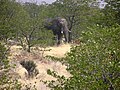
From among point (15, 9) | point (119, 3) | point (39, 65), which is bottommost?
point (39, 65)

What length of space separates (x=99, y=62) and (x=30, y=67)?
14566mm

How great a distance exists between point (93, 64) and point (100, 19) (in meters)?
6.03

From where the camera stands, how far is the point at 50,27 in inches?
1447

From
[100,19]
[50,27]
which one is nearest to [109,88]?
[100,19]

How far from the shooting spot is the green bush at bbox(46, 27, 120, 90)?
27.9 feet

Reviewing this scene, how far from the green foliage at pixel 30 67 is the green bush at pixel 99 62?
12940 mm

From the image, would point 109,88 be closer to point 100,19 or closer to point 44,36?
point 100,19

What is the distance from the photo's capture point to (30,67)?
22797 mm

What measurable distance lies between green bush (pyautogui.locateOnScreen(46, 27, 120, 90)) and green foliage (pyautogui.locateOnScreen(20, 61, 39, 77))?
12.9 metres

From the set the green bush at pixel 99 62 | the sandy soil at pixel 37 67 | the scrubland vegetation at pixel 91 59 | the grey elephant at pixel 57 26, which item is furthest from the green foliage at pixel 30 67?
the grey elephant at pixel 57 26

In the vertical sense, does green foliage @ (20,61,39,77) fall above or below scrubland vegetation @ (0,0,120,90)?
below

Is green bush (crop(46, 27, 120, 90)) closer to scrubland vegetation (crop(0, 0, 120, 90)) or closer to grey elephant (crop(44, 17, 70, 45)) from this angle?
scrubland vegetation (crop(0, 0, 120, 90))

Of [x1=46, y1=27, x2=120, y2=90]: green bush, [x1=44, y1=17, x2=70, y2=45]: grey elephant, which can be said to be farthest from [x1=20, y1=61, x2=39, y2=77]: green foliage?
[x1=44, y1=17, x2=70, y2=45]: grey elephant

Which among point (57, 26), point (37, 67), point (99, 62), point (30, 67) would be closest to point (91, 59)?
point (99, 62)
